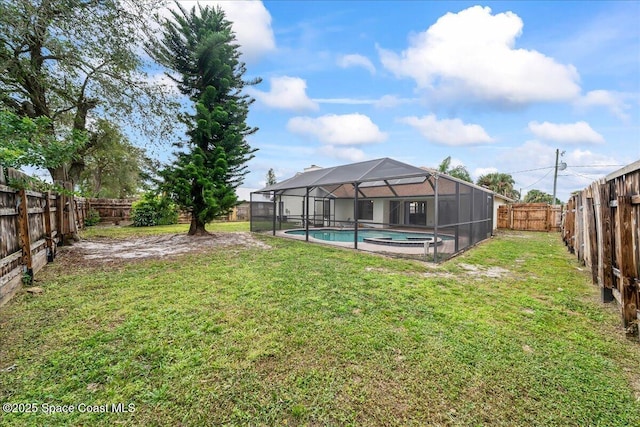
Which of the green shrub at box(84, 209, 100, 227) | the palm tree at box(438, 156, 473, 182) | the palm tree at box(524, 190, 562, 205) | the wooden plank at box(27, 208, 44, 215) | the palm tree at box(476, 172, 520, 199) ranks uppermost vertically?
the palm tree at box(438, 156, 473, 182)

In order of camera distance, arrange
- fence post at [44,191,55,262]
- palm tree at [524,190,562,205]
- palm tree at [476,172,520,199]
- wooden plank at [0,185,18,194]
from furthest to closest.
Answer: palm tree at [524,190,562,205], palm tree at [476,172,520,199], fence post at [44,191,55,262], wooden plank at [0,185,18,194]

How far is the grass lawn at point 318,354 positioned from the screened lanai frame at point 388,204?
9.96 ft

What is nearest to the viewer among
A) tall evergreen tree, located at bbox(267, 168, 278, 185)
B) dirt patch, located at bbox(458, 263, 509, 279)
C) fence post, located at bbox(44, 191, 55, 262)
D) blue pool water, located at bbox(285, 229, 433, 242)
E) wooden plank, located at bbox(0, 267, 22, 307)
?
wooden plank, located at bbox(0, 267, 22, 307)

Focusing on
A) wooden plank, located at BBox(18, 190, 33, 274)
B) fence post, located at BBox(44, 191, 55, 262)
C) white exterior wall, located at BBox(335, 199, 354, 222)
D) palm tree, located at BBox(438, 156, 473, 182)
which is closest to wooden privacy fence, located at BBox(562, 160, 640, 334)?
wooden plank, located at BBox(18, 190, 33, 274)

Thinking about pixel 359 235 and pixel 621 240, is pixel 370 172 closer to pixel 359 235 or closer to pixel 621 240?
pixel 359 235

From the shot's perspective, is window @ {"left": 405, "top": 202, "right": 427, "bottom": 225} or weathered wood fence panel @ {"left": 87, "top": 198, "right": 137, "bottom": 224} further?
weathered wood fence panel @ {"left": 87, "top": 198, "right": 137, "bottom": 224}

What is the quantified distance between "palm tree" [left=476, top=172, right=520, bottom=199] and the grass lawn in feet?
71.3

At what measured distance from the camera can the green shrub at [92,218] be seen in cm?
1350

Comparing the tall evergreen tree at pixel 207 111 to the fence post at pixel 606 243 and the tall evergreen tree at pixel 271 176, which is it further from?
the tall evergreen tree at pixel 271 176

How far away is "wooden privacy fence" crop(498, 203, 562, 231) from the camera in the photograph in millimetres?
14133

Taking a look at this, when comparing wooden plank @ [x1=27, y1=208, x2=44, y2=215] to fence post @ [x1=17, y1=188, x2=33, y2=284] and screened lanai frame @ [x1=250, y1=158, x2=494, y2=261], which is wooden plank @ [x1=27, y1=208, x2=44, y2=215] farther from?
screened lanai frame @ [x1=250, y1=158, x2=494, y2=261]

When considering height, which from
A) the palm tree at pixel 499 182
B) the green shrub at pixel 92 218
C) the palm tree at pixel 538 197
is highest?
the palm tree at pixel 499 182

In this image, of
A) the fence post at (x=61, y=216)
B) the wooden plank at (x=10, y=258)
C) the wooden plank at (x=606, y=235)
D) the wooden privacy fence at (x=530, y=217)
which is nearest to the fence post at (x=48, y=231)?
the fence post at (x=61, y=216)

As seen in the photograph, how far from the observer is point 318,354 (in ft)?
7.63
